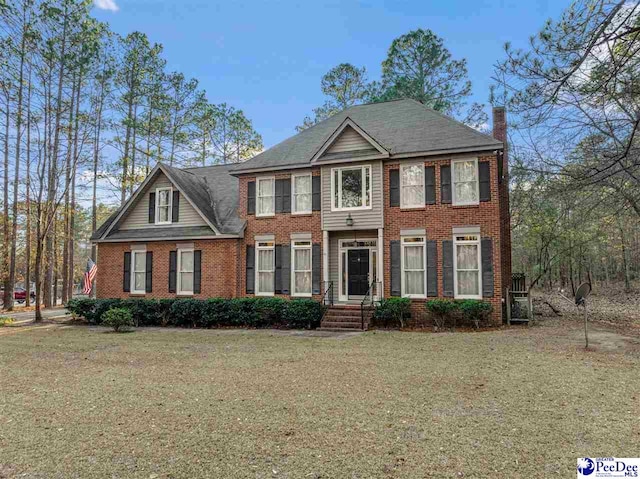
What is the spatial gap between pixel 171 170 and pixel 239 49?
649 cm

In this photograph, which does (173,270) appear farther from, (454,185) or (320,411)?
(320,411)

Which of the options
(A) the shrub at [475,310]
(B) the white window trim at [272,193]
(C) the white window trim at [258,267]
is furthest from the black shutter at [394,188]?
(C) the white window trim at [258,267]

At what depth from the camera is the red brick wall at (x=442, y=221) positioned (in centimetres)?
1336

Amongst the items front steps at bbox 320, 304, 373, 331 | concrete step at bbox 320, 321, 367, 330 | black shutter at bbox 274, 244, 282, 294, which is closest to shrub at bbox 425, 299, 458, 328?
front steps at bbox 320, 304, 373, 331

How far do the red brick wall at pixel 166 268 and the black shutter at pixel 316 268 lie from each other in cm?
300

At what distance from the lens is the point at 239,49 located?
19.3 metres

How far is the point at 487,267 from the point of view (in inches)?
529

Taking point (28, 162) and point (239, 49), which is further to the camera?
point (28, 162)

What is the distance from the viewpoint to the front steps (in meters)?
13.6

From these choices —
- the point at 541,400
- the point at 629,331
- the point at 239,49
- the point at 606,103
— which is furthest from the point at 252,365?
the point at 239,49

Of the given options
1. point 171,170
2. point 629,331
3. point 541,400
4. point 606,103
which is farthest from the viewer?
point 171,170

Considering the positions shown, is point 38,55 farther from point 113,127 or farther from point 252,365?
point 252,365

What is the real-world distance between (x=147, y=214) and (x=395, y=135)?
34.4 feet

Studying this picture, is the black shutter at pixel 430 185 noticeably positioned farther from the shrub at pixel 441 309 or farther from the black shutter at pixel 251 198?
the black shutter at pixel 251 198
